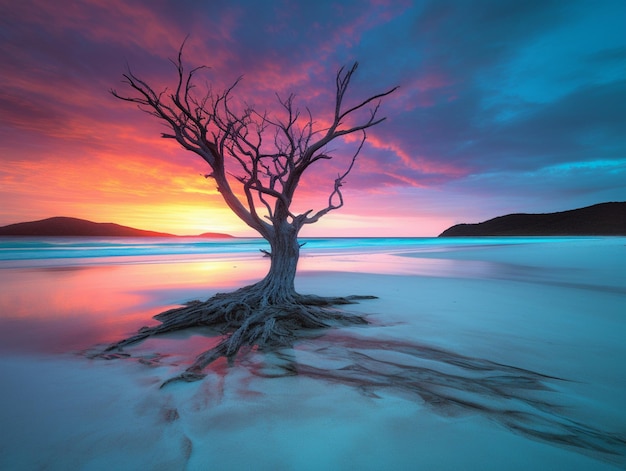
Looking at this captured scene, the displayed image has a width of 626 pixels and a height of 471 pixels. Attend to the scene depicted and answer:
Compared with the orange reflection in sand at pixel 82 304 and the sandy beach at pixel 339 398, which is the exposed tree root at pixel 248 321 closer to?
the sandy beach at pixel 339 398

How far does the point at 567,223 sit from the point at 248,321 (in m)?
145

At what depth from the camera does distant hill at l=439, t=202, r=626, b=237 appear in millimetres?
98200

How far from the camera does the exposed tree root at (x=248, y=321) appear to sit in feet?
14.8

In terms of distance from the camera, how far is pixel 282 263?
6727mm

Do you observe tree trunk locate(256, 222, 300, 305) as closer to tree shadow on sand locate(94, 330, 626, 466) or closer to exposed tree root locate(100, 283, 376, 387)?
exposed tree root locate(100, 283, 376, 387)

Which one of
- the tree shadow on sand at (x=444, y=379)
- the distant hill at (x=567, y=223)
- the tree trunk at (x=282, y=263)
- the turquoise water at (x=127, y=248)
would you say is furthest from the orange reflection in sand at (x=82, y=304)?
the distant hill at (x=567, y=223)

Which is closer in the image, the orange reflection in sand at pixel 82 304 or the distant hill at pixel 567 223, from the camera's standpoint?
the orange reflection in sand at pixel 82 304

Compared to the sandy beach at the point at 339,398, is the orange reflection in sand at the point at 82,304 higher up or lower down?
higher up

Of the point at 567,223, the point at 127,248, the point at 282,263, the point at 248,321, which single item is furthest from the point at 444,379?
the point at 567,223

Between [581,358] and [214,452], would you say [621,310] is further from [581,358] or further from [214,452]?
[214,452]

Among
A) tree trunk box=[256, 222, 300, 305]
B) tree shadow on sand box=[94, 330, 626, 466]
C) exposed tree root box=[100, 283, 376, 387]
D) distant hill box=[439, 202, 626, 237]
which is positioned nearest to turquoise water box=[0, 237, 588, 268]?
tree trunk box=[256, 222, 300, 305]

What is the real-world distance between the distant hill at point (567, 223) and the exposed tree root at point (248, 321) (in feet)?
385

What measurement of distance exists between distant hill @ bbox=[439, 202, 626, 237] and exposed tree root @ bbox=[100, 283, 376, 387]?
117 meters

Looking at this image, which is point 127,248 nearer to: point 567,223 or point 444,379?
point 444,379
